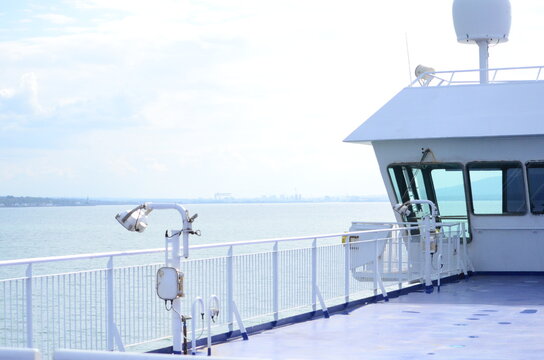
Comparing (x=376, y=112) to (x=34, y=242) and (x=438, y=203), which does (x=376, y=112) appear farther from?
(x=34, y=242)

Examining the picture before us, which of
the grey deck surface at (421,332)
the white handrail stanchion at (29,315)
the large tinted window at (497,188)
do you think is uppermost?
the large tinted window at (497,188)

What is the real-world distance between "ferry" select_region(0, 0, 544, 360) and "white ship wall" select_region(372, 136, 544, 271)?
0.03m

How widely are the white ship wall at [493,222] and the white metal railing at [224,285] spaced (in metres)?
1.72

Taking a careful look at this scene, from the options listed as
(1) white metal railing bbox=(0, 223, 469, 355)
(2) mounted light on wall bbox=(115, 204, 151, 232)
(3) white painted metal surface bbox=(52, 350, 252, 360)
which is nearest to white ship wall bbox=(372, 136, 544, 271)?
(1) white metal railing bbox=(0, 223, 469, 355)

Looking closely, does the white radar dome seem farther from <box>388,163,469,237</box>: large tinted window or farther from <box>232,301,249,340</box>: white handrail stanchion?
<box>232,301,249,340</box>: white handrail stanchion

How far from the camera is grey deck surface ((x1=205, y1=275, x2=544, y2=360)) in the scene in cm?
1132

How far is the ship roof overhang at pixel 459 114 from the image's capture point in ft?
67.6

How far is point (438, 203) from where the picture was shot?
72.1ft

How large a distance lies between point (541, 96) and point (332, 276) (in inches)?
329

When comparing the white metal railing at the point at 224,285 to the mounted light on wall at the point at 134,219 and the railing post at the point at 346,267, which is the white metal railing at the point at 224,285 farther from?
the mounted light on wall at the point at 134,219

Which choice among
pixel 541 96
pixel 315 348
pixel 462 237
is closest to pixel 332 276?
pixel 315 348

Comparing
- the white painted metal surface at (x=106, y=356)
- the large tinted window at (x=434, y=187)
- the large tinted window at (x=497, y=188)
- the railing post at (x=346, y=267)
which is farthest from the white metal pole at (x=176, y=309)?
the large tinted window at (x=497, y=188)

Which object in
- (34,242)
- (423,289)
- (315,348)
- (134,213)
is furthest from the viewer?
(34,242)

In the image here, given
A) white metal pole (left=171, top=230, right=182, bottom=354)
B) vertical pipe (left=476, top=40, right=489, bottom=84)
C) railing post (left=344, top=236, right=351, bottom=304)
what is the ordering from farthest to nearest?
1. vertical pipe (left=476, top=40, right=489, bottom=84)
2. railing post (left=344, top=236, right=351, bottom=304)
3. white metal pole (left=171, top=230, right=182, bottom=354)
